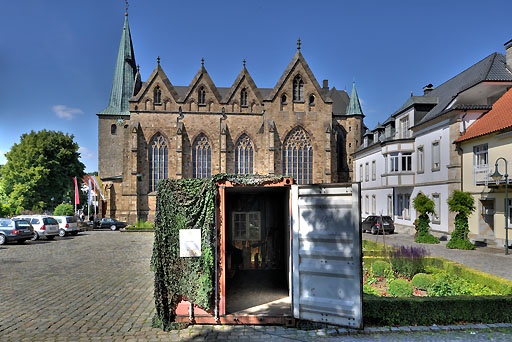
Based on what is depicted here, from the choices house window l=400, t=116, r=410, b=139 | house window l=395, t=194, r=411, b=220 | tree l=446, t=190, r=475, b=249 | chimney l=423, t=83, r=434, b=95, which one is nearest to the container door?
tree l=446, t=190, r=475, b=249

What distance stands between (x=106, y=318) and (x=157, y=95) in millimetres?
37122

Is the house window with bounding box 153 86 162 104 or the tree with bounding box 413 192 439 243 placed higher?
the house window with bounding box 153 86 162 104

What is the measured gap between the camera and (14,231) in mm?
21047

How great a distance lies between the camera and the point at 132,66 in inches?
1961

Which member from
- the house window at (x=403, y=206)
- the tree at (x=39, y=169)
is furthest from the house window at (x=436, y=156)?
the tree at (x=39, y=169)

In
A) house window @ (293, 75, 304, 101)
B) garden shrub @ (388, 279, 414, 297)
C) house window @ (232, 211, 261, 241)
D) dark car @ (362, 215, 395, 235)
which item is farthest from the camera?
house window @ (293, 75, 304, 101)

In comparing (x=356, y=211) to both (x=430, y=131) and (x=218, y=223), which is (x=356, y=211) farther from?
(x=430, y=131)

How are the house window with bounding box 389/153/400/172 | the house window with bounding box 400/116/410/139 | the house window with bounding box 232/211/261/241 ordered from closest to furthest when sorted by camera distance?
the house window with bounding box 232/211/261/241 < the house window with bounding box 389/153/400/172 < the house window with bounding box 400/116/410/139

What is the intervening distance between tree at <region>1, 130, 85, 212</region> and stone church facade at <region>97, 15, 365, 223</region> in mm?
11202

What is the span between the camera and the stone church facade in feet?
131

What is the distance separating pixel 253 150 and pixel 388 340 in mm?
36357

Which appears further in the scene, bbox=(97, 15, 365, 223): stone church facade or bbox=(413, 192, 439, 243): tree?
bbox=(97, 15, 365, 223): stone church facade

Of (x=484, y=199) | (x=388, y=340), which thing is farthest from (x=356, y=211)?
(x=484, y=199)

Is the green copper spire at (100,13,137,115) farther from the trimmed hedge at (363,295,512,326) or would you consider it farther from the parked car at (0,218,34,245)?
the trimmed hedge at (363,295,512,326)
